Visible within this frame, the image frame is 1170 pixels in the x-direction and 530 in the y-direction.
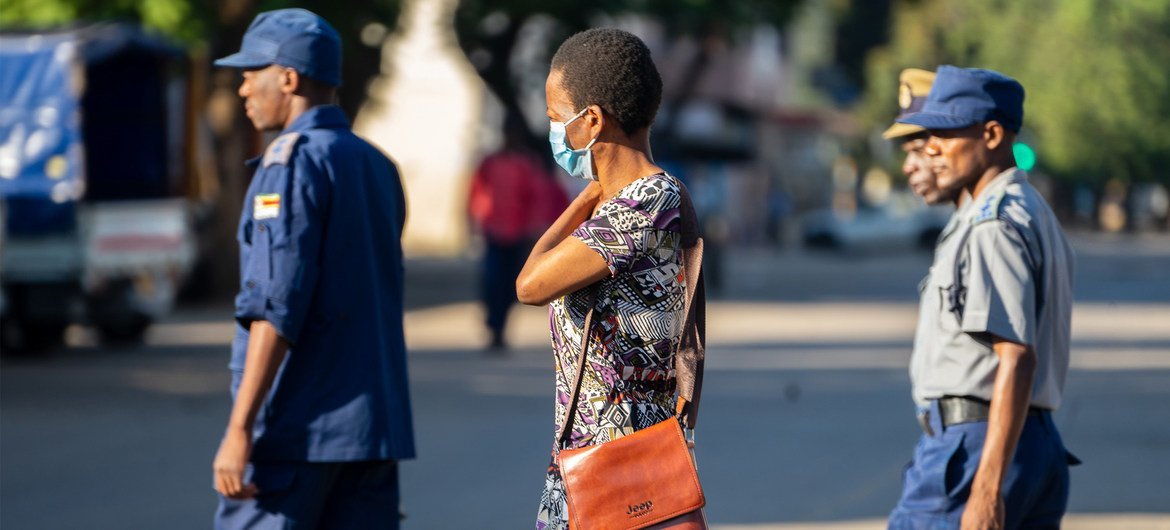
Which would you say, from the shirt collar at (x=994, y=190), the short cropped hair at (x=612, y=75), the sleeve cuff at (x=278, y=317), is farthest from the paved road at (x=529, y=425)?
the short cropped hair at (x=612, y=75)

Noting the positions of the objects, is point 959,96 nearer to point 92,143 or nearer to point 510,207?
point 510,207

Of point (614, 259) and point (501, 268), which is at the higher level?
point (614, 259)

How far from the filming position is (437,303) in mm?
22188

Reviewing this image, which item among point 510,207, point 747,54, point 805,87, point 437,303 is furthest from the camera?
point 805,87

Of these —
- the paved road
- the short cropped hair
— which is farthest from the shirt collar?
the paved road

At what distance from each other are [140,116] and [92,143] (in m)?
0.58

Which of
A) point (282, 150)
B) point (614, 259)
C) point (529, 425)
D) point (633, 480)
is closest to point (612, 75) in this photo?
point (614, 259)

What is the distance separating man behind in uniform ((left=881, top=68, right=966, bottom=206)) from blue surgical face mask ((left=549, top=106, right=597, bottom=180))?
1.08 meters

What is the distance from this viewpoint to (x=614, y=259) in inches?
132

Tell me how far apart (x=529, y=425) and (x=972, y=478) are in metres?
6.79

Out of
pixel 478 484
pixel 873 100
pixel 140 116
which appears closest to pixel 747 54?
pixel 873 100

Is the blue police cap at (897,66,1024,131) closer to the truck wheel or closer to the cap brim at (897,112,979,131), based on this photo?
the cap brim at (897,112,979,131)

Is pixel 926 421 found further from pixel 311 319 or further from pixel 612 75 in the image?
pixel 311 319

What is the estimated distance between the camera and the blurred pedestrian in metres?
14.6
